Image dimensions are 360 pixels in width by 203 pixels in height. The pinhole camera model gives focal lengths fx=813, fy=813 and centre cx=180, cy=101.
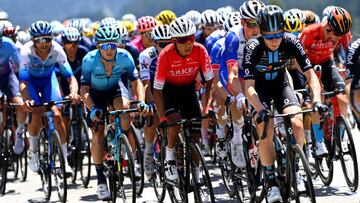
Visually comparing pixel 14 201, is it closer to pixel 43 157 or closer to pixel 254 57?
pixel 43 157

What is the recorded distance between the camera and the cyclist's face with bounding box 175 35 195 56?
8.85 metres

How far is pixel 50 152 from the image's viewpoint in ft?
34.5

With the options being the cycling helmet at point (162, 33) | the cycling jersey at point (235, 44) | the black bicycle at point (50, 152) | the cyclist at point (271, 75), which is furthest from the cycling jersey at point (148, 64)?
the cyclist at point (271, 75)

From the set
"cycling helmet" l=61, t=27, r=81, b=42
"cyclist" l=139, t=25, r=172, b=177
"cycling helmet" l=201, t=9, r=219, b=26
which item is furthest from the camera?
"cycling helmet" l=201, t=9, r=219, b=26

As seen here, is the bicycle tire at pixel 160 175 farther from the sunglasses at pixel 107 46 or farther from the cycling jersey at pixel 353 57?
the cycling jersey at pixel 353 57

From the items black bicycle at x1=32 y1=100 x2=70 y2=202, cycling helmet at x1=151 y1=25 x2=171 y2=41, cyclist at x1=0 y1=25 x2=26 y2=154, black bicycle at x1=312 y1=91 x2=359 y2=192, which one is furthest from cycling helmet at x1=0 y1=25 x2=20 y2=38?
black bicycle at x1=312 y1=91 x2=359 y2=192

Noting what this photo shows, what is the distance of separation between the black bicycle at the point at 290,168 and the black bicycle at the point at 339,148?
150 centimetres

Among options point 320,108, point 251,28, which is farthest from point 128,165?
point 320,108

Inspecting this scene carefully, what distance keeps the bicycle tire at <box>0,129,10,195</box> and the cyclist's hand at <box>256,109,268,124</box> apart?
5308 mm

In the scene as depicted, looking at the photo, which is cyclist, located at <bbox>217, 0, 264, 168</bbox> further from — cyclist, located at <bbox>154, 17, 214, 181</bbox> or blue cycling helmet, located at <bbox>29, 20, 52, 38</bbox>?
blue cycling helmet, located at <bbox>29, 20, 52, 38</bbox>

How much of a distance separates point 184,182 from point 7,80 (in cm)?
479

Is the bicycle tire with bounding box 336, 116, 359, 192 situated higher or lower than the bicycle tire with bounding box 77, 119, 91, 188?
lower

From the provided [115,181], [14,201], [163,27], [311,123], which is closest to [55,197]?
[14,201]

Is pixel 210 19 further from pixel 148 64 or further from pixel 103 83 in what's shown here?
pixel 103 83
